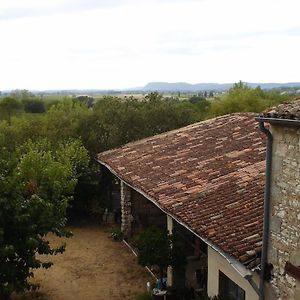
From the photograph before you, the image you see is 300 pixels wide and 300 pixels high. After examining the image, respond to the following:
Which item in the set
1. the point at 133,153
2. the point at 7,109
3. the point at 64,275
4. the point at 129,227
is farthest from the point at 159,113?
the point at 7,109

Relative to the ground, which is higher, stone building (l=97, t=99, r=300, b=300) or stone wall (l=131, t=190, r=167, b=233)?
stone building (l=97, t=99, r=300, b=300)

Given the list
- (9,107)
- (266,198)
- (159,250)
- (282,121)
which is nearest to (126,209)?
(159,250)

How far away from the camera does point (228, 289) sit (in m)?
10.2

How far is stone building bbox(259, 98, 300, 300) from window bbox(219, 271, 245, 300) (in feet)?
6.51

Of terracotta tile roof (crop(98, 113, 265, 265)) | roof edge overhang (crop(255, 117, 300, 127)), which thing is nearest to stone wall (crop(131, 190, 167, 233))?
terracotta tile roof (crop(98, 113, 265, 265))

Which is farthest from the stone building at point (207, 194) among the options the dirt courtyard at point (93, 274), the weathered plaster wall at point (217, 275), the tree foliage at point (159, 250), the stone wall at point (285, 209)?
the dirt courtyard at point (93, 274)

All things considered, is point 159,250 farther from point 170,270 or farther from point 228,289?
point 228,289

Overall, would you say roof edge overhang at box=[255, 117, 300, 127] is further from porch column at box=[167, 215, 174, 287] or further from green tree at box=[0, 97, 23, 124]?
green tree at box=[0, 97, 23, 124]

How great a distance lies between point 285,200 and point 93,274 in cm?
921

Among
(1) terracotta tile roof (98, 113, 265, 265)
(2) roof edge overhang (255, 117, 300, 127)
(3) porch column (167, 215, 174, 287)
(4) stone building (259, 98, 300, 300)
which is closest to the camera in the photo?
(2) roof edge overhang (255, 117, 300, 127)

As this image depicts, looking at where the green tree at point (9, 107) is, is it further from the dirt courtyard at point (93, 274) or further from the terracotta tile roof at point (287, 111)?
the terracotta tile roof at point (287, 111)

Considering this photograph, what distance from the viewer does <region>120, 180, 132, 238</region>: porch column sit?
18.3 metres

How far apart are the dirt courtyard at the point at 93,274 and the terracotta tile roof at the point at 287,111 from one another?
26.1ft

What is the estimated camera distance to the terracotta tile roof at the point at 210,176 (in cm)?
919
